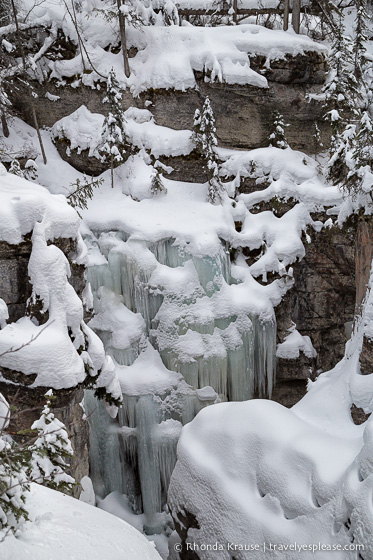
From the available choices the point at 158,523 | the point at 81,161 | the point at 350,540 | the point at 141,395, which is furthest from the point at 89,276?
the point at 350,540

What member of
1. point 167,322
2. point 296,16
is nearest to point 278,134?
point 296,16

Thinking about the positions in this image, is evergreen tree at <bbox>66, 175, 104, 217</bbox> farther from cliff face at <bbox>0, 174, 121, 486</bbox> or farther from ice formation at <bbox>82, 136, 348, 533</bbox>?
cliff face at <bbox>0, 174, 121, 486</bbox>

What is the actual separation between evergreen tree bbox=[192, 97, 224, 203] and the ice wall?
7.36ft

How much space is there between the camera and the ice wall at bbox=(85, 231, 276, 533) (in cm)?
1244

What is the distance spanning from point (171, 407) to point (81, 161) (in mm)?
8029

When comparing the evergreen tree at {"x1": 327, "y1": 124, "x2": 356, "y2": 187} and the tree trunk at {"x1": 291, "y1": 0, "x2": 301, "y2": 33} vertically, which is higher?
the tree trunk at {"x1": 291, "y1": 0, "x2": 301, "y2": 33}

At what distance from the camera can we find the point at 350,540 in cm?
589

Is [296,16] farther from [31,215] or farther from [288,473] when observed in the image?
[288,473]

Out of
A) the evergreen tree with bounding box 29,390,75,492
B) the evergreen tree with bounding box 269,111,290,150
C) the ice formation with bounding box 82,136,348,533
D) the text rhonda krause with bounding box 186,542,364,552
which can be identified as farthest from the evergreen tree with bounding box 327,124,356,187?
the evergreen tree with bounding box 29,390,75,492

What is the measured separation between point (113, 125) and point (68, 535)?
42.2 feet

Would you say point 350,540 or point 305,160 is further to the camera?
point 305,160

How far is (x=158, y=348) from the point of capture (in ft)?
42.8

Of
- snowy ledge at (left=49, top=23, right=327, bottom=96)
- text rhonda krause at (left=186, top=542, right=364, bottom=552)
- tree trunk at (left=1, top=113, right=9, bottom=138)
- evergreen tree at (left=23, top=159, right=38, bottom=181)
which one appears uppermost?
snowy ledge at (left=49, top=23, right=327, bottom=96)

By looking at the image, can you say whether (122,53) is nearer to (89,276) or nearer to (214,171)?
(214,171)
